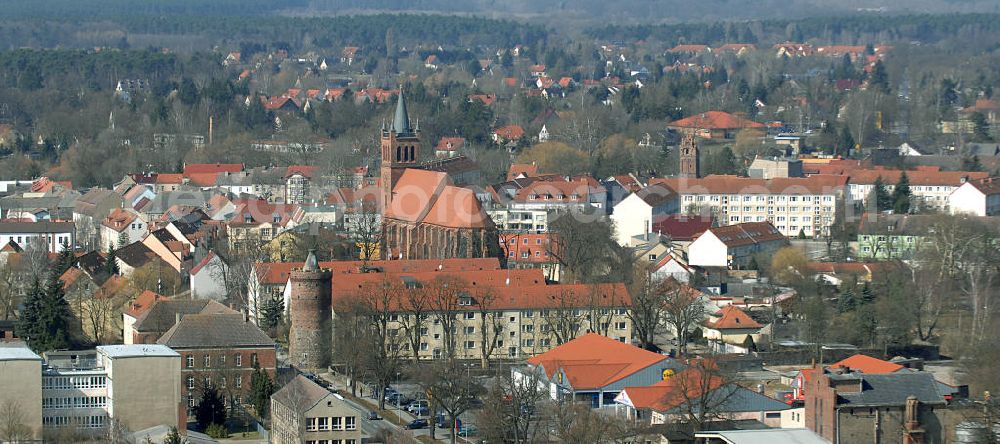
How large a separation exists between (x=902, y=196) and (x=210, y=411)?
3227 cm

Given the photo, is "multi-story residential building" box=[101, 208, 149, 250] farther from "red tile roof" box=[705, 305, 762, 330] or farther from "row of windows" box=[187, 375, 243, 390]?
"row of windows" box=[187, 375, 243, 390]

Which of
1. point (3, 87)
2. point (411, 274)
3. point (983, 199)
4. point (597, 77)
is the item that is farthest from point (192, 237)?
point (597, 77)

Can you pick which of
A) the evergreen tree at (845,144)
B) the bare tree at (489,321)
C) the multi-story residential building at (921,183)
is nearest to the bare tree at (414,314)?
the bare tree at (489,321)

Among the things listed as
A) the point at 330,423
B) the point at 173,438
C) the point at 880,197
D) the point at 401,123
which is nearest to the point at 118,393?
the point at 173,438

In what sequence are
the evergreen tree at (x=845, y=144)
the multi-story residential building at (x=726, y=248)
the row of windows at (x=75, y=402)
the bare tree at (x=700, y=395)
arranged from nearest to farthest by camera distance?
the bare tree at (x=700, y=395)
the row of windows at (x=75, y=402)
the multi-story residential building at (x=726, y=248)
the evergreen tree at (x=845, y=144)

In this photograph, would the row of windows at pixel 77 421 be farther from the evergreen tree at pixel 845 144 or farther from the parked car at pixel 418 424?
the evergreen tree at pixel 845 144

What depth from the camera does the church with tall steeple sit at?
5334 centimetres

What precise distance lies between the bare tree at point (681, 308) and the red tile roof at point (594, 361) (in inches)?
154

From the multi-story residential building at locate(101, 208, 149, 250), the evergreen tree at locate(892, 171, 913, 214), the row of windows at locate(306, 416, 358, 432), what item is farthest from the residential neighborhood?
the evergreen tree at locate(892, 171, 913, 214)

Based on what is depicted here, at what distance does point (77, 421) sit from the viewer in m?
37.8

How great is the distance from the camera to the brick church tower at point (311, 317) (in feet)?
144

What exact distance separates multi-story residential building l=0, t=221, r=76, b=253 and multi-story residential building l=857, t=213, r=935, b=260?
21.2m

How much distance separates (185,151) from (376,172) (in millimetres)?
13265

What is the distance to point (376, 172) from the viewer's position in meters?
72.9
